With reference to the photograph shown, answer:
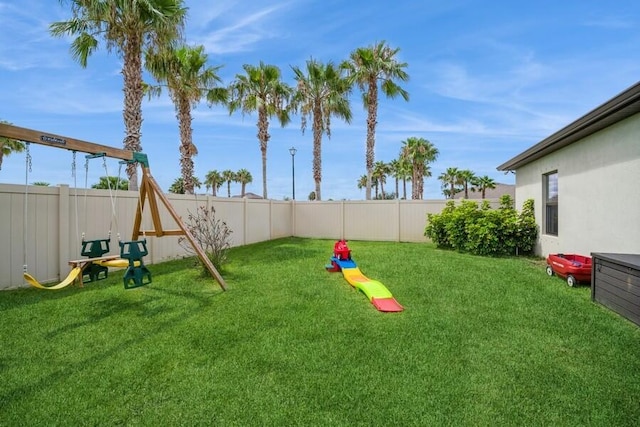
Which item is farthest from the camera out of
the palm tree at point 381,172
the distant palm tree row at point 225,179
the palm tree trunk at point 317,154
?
the distant palm tree row at point 225,179

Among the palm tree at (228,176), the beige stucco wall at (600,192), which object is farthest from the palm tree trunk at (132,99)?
the palm tree at (228,176)

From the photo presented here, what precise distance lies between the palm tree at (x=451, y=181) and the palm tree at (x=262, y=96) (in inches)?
859

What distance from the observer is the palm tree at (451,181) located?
3325 cm

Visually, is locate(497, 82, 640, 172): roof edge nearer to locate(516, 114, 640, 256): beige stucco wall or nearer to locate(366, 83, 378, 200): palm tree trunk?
locate(516, 114, 640, 256): beige stucco wall

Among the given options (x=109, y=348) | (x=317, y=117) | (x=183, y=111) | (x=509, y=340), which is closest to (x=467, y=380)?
(x=509, y=340)

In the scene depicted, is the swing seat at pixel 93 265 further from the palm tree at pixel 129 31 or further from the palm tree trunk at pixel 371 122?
the palm tree trunk at pixel 371 122

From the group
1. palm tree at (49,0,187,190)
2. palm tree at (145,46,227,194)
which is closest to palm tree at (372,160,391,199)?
palm tree at (145,46,227,194)

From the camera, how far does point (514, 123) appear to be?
10.8 m

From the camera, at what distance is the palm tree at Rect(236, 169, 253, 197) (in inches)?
2072

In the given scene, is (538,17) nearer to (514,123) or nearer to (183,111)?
(514,123)

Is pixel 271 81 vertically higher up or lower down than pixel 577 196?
higher up

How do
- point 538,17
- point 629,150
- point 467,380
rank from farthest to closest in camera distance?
point 538,17
point 629,150
point 467,380

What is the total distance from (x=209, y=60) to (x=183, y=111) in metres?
2.15

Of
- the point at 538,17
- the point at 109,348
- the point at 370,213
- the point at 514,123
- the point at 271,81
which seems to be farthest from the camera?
the point at 271,81
